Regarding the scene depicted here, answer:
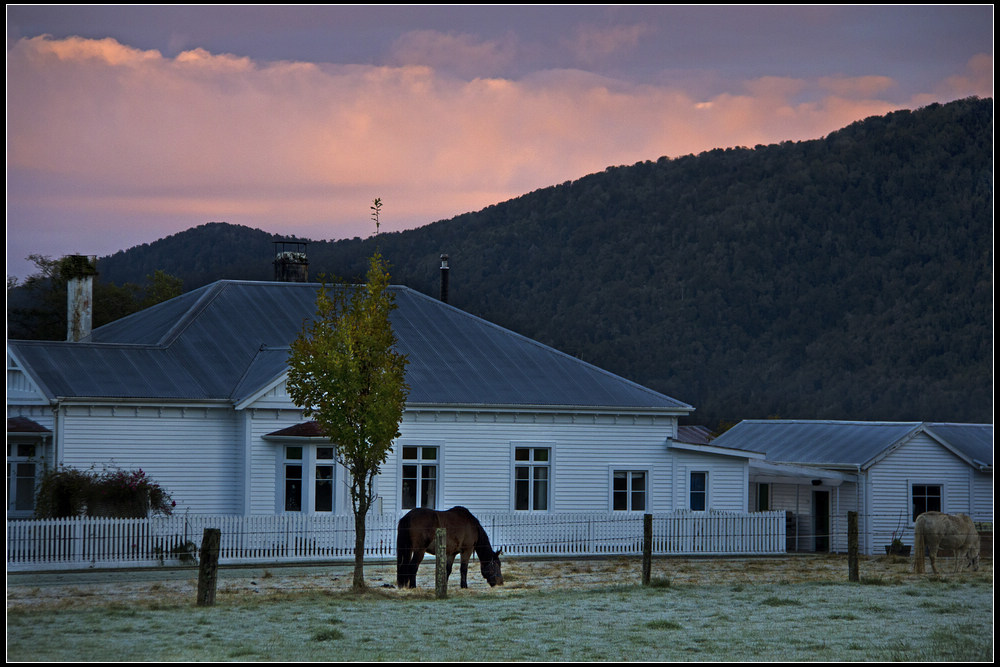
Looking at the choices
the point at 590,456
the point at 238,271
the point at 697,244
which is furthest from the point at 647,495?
the point at 697,244

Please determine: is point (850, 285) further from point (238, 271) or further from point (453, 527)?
point (453, 527)

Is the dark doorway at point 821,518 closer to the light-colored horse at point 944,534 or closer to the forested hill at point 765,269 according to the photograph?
the light-colored horse at point 944,534

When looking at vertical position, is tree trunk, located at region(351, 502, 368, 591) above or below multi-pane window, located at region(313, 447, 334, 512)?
below

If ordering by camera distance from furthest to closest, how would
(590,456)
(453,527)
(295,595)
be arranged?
(590,456) < (453,527) < (295,595)

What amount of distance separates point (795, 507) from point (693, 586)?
1822 centimetres

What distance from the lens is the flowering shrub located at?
28.9m

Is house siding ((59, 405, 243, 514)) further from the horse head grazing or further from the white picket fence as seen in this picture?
the horse head grazing

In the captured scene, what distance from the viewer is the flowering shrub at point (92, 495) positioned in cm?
2888

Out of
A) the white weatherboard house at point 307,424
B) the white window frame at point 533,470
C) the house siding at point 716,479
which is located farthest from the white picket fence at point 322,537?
the white weatherboard house at point 307,424

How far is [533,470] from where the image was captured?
34562 mm

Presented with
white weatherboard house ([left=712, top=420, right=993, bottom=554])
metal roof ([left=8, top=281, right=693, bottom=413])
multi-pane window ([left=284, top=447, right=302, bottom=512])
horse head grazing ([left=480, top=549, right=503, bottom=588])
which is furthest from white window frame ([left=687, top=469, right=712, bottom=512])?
horse head grazing ([left=480, top=549, right=503, bottom=588])

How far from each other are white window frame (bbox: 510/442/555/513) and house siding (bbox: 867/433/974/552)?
33.4 feet

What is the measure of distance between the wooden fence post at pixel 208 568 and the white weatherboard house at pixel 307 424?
1140 centimetres

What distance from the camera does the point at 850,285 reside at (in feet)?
359
